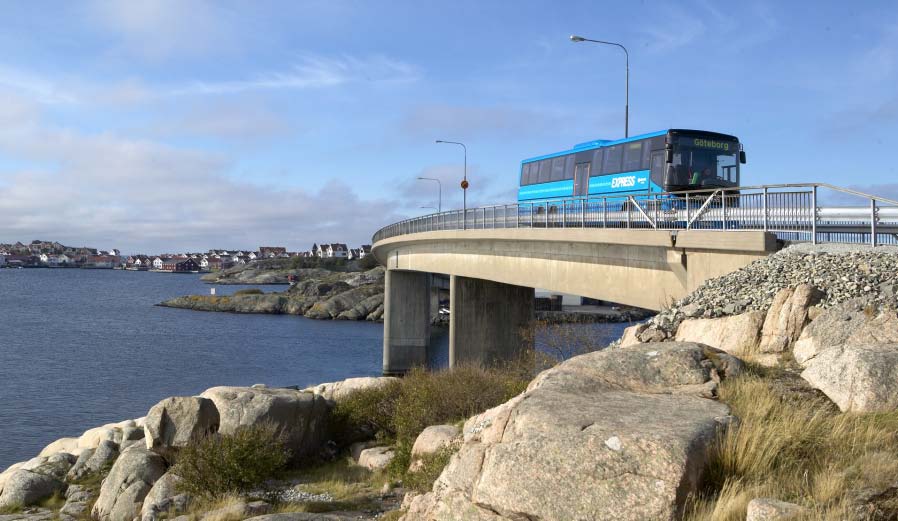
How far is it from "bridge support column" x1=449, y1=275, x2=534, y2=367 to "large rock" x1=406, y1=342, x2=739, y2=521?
2876cm

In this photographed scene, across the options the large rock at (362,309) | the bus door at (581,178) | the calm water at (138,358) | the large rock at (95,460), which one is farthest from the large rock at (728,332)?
the large rock at (362,309)

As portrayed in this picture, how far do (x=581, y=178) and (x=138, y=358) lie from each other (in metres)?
34.8

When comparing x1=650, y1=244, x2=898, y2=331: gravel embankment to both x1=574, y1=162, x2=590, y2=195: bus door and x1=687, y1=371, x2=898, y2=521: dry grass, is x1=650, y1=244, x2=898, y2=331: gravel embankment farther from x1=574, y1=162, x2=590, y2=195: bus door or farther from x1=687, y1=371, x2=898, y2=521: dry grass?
x1=574, y1=162, x2=590, y2=195: bus door

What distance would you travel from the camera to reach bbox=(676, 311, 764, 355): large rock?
12258 mm

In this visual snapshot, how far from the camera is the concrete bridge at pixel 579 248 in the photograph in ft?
55.2

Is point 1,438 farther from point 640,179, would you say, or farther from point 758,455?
point 758,455

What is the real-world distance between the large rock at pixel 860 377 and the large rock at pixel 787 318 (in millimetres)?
2049

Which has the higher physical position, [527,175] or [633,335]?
[527,175]

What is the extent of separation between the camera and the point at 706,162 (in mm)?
26266

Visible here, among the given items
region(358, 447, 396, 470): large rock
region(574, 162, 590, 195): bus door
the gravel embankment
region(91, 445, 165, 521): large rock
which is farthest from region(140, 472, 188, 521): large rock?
region(574, 162, 590, 195): bus door

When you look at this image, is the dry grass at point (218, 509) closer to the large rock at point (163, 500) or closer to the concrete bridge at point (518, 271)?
the large rock at point (163, 500)

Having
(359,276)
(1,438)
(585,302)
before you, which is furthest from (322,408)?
(359,276)

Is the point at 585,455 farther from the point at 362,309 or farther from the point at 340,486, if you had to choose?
the point at 362,309

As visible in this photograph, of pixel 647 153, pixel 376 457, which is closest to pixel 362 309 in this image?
pixel 647 153
